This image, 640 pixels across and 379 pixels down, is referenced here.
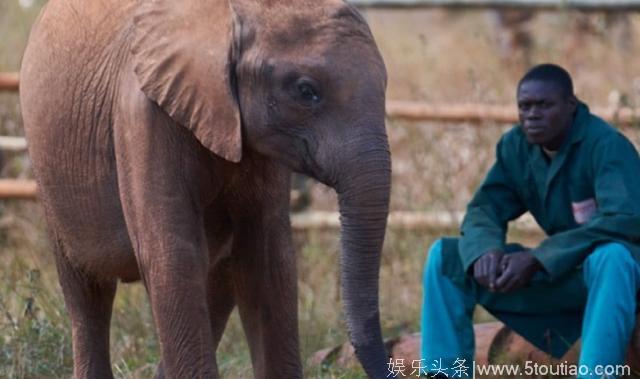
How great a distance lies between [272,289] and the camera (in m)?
5.27

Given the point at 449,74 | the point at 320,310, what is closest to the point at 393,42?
the point at 449,74

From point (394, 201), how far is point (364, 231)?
442 cm

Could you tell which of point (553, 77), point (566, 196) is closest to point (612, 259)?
point (566, 196)

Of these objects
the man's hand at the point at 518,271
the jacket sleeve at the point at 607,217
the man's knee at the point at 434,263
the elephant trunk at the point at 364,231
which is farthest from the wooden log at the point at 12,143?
the elephant trunk at the point at 364,231

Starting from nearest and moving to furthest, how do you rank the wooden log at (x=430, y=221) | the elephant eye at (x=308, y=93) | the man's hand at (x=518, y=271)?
the elephant eye at (x=308, y=93)
the man's hand at (x=518, y=271)
the wooden log at (x=430, y=221)

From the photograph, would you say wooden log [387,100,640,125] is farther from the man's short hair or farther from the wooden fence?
the man's short hair

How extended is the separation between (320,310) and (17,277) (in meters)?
1.45

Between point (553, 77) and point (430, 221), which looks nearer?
point (553, 77)

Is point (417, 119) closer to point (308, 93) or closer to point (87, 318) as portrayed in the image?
point (87, 318)

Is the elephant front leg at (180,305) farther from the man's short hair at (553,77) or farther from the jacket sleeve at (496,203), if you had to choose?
the man's short hair at (553,77)

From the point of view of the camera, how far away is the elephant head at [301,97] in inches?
178

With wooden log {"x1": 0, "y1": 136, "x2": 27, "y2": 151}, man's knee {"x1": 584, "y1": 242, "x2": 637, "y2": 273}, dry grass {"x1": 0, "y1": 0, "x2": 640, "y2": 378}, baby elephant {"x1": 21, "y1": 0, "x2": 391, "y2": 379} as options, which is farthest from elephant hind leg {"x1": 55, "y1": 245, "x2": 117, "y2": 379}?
wooden log {"x1": 0, "y1": 136, "x2": 27, "y2": 151}

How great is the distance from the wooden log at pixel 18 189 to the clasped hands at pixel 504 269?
3228 mm

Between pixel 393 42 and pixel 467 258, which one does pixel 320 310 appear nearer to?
pixel 467 258
